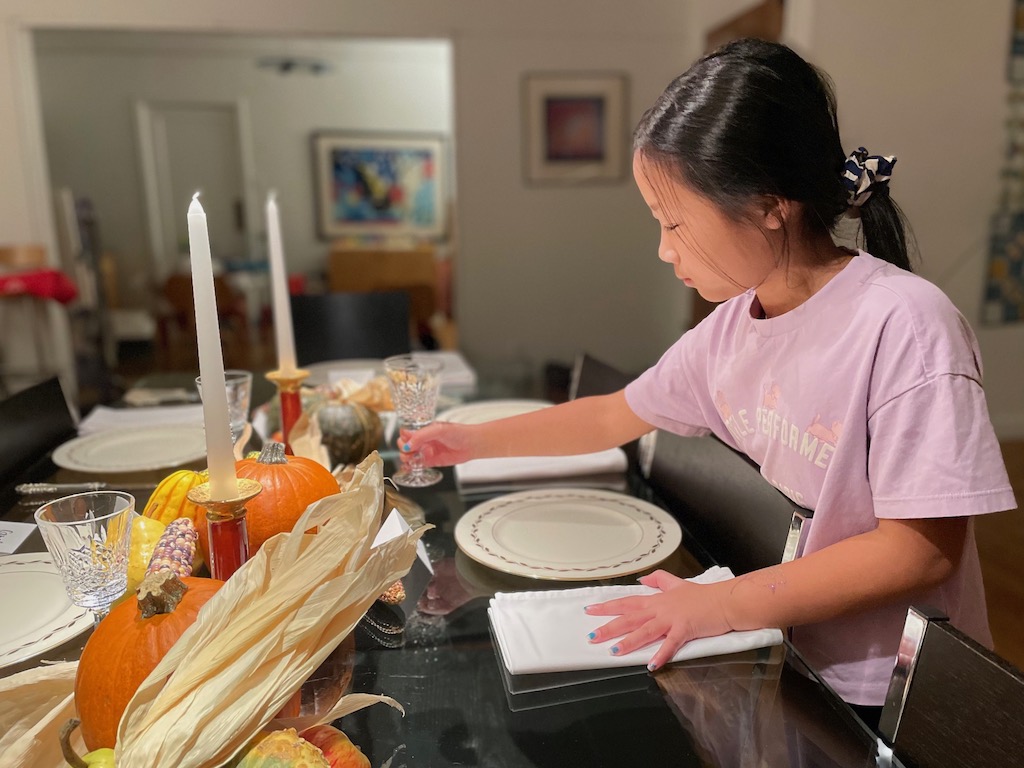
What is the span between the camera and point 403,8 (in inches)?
164

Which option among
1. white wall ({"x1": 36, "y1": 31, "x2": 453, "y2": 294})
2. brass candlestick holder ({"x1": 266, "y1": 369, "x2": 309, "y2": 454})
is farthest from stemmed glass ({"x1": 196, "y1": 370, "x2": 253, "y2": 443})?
→ white wall ({"x1": 36, "y1": 31, "x2": 453, "y2": 294})

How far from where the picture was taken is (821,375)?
2.70 feet

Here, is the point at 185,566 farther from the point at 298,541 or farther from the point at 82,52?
the point at 82,52

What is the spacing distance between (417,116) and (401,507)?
6703mm

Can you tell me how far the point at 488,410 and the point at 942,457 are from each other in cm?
99

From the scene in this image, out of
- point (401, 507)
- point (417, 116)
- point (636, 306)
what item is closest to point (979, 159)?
point (636, 306)

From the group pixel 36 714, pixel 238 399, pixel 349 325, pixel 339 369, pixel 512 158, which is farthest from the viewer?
pixel 512 158

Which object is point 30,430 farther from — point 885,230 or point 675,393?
point 885,230

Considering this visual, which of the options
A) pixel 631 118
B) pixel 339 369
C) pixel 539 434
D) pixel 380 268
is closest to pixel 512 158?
pixel 631 118

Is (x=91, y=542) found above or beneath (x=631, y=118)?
beneath

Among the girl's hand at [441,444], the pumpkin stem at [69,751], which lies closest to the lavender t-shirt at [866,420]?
the girl's hand at [441,444]

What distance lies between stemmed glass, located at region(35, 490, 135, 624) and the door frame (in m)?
6.73

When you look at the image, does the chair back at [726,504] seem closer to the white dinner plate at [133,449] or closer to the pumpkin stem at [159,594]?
the pumpkin stem at [159,594]

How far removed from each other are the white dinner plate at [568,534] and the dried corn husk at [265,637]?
0.96ft
